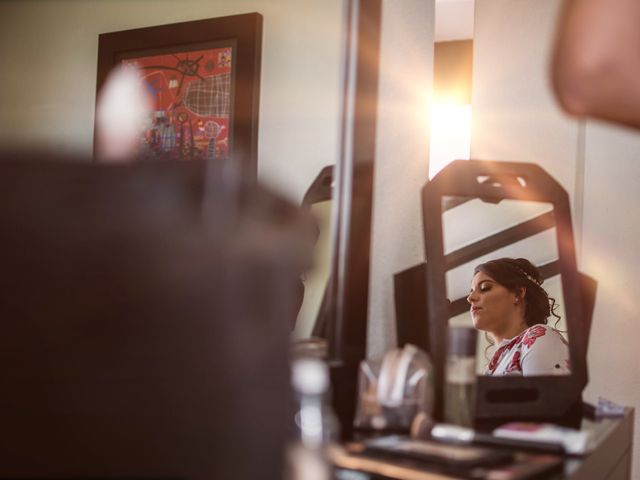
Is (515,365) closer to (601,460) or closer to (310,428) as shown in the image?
(601,460)

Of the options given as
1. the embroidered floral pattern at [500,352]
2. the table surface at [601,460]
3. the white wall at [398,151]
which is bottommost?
the table surface at [601,460]

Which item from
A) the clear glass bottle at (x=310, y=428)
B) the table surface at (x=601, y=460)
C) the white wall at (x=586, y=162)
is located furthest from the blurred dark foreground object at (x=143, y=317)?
the white wall at (x=586, y=162)

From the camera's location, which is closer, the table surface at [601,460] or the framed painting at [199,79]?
the table surface at [601,460]

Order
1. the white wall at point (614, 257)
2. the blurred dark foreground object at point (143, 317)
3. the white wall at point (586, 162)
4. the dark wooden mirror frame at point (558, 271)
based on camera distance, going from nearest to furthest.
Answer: the blurred dark foreground object at point (143, 317)
the dark wooden mirror frame at point (558, 271)
the white wall at point (586, 162)
the white wall at point (614, 257)

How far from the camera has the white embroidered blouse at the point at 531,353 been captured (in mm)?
1521

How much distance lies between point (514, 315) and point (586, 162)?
0.84 metres

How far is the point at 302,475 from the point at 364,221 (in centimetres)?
76

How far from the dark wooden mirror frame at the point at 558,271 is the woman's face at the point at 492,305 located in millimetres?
184

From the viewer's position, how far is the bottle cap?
3.66 ft

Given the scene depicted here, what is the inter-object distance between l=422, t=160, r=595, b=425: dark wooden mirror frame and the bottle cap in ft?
0.20

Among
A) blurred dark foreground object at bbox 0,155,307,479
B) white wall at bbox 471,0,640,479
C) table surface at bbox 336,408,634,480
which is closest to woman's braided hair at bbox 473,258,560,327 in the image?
table surface at bbox 336,408,634,480

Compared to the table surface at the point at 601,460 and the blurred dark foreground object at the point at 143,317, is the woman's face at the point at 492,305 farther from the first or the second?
the blurred dark foreground object at the point at 143,317

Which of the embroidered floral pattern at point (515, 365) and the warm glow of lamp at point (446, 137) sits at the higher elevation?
the warm glow of lamp at point (446, 137)

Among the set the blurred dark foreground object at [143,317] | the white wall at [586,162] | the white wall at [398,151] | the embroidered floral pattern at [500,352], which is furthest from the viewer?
the white wall at [586,162]
